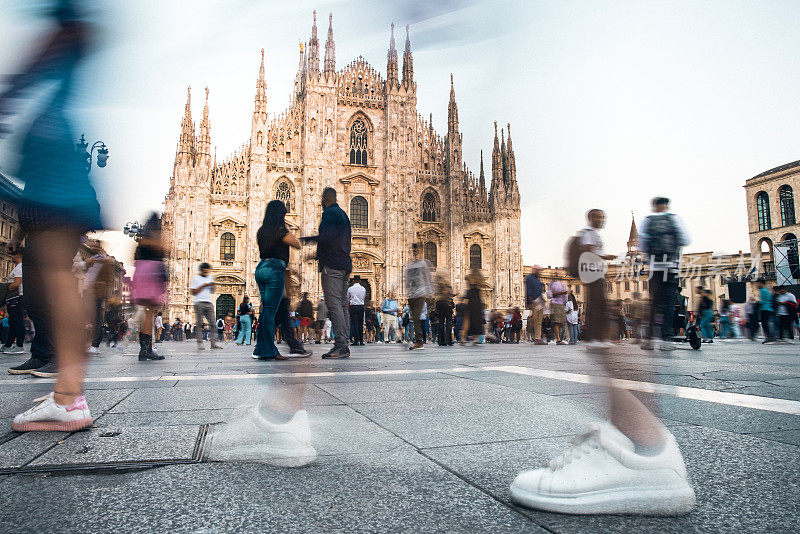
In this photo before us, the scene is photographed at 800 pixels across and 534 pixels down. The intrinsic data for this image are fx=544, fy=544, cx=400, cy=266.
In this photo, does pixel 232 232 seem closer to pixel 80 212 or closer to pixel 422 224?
pixel 422 224

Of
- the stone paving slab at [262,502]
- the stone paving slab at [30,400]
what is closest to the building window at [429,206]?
the stone paving slab at [30,400]

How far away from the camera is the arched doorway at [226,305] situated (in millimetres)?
29047

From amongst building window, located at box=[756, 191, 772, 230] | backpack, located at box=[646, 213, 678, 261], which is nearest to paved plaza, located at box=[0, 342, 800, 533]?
backpack, located at box=[646, 213, 678, 261]

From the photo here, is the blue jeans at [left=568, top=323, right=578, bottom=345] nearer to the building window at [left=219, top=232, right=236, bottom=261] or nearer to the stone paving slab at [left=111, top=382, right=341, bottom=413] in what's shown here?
the stone paving slab at [left=111, top=382, right=341, bottom=413]

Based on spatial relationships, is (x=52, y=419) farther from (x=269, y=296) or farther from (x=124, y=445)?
(x=269, y=296)

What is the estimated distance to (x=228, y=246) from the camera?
96.8 ft

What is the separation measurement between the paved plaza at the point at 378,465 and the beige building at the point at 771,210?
4252cm

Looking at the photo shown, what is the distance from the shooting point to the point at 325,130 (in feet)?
102

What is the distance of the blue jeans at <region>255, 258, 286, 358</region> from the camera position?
396cm

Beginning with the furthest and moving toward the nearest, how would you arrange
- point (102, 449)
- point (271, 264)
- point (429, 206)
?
point (429, 206) → point (271, 264) → point (102, 449)

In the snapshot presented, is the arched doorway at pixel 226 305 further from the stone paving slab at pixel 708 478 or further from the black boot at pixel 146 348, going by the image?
the stone paving slab at pixel 708 478

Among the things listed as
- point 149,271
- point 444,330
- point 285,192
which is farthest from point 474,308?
point 285,192

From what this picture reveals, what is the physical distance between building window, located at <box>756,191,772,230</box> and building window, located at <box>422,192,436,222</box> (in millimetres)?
26762

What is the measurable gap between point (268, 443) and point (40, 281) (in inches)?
93.9
